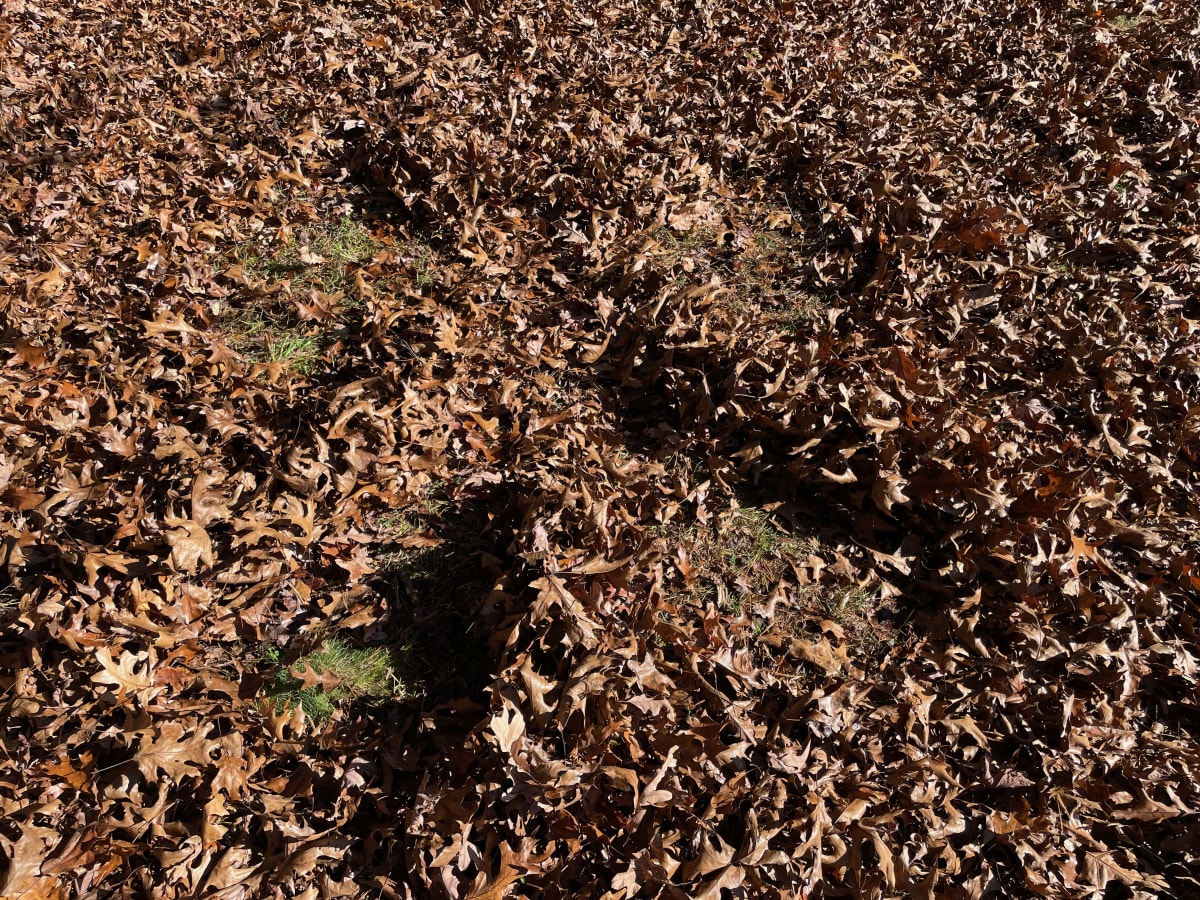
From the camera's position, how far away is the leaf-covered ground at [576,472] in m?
2.52

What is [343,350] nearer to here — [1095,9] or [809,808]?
[809,808]

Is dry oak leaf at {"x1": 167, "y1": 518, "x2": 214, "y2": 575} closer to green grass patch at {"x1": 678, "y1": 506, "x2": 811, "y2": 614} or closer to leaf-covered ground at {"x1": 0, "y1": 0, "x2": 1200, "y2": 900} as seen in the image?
leaf-covered ground at {"x1": 0, "y1": 0, "x2": 1200, "y2": 900}

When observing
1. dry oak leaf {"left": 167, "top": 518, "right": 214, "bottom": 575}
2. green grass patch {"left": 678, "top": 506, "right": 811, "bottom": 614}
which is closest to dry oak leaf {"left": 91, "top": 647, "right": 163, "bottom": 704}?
dry oak leaf {"left": 167, "top": 518, "right": 214, "bottom": 575}

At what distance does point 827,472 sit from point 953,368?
1037mm

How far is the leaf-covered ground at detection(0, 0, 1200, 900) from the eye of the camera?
8.27 feet

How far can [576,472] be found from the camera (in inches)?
130

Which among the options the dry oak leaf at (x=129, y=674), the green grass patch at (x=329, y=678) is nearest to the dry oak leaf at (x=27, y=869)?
the dry oak leaf at (x=129, y=674)

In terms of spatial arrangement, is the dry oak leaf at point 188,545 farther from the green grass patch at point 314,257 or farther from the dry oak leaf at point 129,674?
the green grass patch at point 314,257

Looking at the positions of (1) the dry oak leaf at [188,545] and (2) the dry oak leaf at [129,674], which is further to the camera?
(1) the dry oak leaf at [188,545]

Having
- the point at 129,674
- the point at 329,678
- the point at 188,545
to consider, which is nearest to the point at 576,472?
the point at 329,678

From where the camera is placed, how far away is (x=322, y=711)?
9.30ft

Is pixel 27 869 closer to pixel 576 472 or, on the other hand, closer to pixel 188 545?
pixel 188 545

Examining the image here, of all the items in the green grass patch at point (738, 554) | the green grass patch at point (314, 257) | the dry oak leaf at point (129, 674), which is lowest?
the dry oak leaf at point (129, 674)

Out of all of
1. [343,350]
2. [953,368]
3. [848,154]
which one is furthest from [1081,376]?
[343,350]
